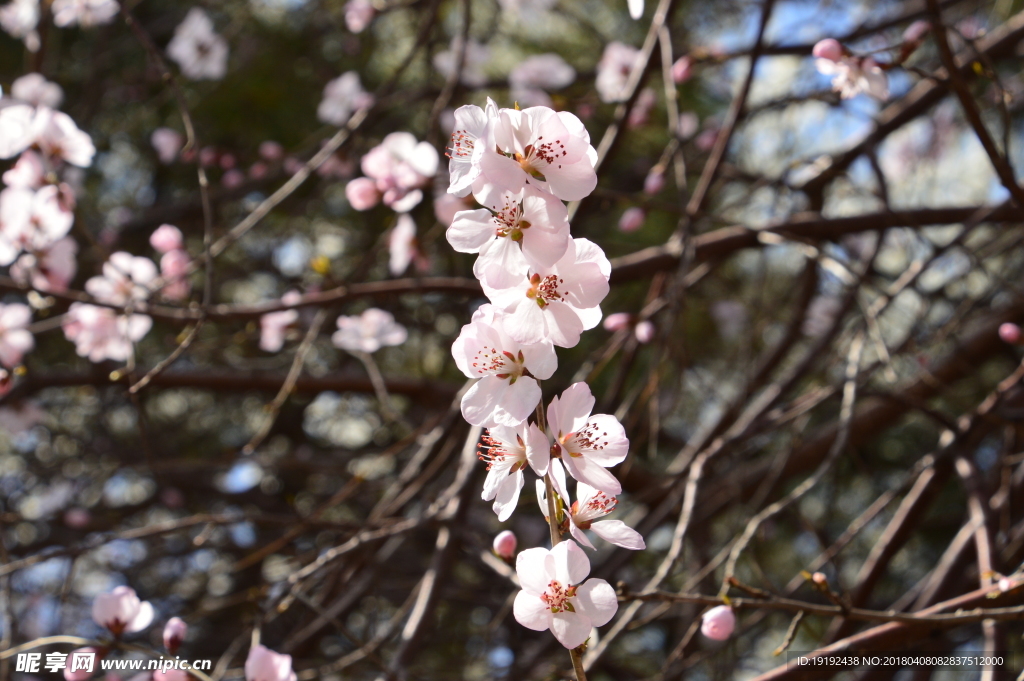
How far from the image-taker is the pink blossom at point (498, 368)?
822mm

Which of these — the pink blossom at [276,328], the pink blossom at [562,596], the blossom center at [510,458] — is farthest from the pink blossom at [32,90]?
the pink blossom at [562,596]

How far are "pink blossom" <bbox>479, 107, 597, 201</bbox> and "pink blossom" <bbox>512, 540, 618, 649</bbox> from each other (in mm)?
377

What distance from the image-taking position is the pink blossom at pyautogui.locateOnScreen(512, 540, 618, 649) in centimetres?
83

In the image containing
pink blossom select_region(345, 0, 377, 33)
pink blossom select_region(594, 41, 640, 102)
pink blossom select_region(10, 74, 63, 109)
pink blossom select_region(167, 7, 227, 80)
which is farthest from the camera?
pink blossom select_region(167, 7, 227, 80)

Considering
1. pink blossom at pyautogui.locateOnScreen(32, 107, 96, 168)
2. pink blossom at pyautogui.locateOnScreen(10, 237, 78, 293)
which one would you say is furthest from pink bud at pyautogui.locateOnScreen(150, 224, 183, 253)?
pink blossom at pyautogui.locateOnScreen(32, 107, 96, 168)

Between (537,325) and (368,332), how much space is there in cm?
131

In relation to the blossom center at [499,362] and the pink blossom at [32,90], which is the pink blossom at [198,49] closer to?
A: the pink blossom at [32,90]

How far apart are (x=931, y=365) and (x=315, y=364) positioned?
2.22 metres

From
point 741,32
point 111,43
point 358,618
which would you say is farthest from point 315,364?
point 741,32

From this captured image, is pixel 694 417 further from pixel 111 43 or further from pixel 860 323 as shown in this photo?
pixel 111 43

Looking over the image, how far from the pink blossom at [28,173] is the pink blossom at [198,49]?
63.0 inches

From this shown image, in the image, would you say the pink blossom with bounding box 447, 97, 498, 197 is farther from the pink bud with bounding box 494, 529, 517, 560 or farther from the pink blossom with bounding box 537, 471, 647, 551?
the pink bud with bounding box 494, 529, 517, 560

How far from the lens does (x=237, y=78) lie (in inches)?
148

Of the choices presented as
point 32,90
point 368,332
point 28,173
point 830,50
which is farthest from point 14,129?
point 830,50
